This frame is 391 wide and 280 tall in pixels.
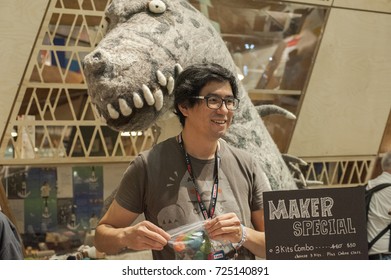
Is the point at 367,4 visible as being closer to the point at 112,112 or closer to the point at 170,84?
the point at 170,84

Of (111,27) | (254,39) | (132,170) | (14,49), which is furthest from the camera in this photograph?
(254,39)

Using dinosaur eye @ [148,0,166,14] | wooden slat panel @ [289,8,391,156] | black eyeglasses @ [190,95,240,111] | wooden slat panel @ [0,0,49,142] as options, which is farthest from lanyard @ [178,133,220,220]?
wooden slat panel @ [289,8,391,156]

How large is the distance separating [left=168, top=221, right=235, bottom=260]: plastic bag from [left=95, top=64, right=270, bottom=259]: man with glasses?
1 cm

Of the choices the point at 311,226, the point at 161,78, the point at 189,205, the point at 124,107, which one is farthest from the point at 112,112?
the point at 311,226

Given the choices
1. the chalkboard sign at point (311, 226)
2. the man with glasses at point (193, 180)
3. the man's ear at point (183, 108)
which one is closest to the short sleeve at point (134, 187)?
the man with glasses at point (193, 180)

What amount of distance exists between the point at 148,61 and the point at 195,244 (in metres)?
0.51

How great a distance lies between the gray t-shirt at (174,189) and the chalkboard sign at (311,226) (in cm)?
8

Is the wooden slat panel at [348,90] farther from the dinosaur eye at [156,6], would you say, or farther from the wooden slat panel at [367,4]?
the dinosaur eye at [156,6]

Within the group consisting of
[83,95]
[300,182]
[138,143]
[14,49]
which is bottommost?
[300,182]

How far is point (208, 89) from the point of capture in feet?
4.32

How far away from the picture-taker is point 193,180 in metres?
1.30
